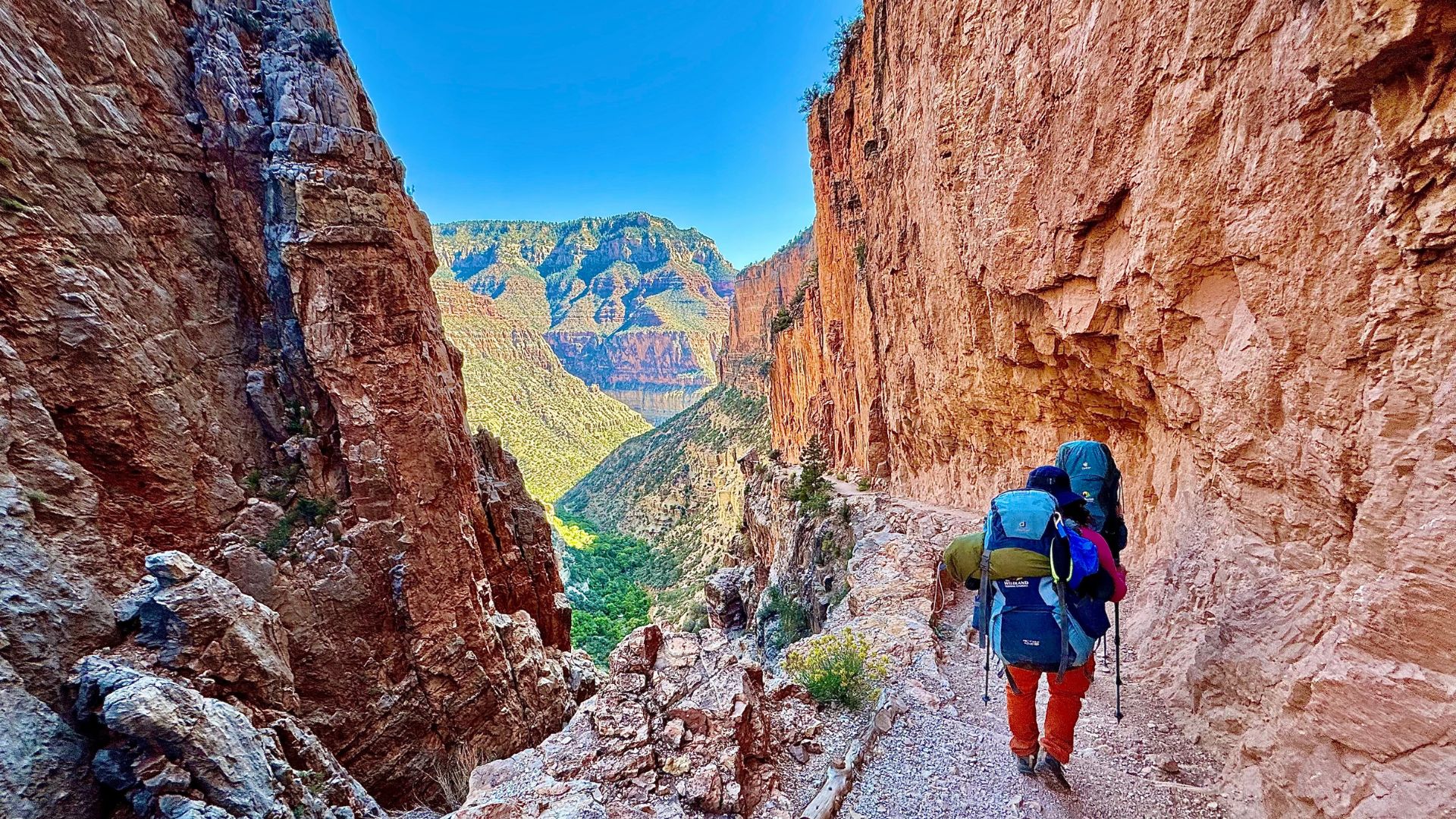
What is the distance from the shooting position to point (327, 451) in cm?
1040

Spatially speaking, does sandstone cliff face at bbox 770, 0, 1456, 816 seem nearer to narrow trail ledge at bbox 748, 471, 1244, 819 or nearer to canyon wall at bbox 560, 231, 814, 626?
narrow trail ledge at bbox 748, 471, 1244, 819

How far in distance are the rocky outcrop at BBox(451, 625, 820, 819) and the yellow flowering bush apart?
0.26m

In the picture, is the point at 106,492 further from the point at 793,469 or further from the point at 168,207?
the point at 793,469

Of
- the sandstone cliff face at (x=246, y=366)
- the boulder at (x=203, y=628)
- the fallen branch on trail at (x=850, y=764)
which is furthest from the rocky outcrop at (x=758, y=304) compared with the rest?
the fallen branch on trail at (x=850, y=764)

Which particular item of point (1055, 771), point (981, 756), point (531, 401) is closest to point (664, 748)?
point (981, 756)

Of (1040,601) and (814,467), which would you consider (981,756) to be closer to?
(1040,601)

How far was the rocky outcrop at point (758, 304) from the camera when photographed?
70750 mm

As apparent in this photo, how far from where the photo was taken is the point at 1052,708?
365 cm

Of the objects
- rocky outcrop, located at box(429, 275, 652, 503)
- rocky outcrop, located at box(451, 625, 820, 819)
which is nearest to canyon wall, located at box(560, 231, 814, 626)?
rocky outcrop, located at box(429, 275, 652, 503)

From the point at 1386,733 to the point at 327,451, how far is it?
1376 centimetres

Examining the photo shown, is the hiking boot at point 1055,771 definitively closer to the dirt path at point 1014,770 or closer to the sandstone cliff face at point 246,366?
the dirt path at point 1014,770

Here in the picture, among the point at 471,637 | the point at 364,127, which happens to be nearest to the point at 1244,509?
the point at 471,637

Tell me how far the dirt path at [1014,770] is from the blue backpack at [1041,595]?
1101mm

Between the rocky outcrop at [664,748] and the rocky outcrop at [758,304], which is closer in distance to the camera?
the rocky outcrop at [664,748]
